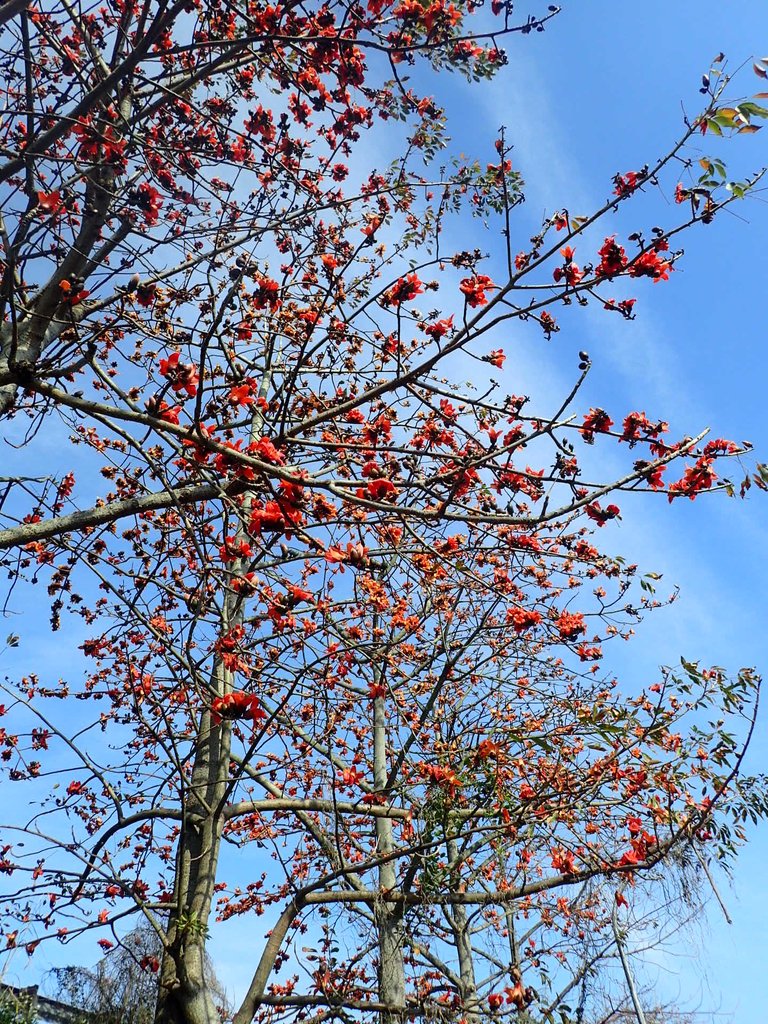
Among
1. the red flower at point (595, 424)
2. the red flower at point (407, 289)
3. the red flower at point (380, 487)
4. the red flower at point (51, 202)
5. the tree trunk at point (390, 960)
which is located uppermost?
the red flower at point (51, 202)

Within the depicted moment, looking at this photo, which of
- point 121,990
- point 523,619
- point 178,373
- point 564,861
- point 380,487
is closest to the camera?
point 380,487

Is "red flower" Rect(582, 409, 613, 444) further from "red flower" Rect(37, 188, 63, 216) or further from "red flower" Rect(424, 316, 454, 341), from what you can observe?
"red flower" Rect(37, 188, 63, 216)

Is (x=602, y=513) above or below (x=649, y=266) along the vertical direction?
below

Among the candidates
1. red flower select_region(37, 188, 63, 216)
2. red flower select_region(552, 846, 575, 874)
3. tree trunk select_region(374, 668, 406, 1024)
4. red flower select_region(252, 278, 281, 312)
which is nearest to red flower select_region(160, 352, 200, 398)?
red flower select_region(252, 278, 281, 312)

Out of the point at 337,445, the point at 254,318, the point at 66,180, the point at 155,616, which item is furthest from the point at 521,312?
the point at 155,616

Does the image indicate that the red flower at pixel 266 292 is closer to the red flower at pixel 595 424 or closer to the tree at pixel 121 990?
the red flower at pixel 595 424

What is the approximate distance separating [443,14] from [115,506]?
2.98 meters

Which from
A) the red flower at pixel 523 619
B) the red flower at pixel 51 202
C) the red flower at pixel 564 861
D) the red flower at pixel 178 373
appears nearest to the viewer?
the red flower at pixel 178 373

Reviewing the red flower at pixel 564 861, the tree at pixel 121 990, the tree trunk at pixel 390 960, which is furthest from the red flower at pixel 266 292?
the tree at pixel 121 990

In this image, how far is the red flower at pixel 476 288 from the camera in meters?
3.11

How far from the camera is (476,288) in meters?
3.12

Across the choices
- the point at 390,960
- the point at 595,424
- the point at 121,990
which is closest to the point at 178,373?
the point at 595,424

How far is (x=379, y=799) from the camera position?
5.58 m

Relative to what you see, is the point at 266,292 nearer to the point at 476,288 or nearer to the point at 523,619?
the point at 476,288
